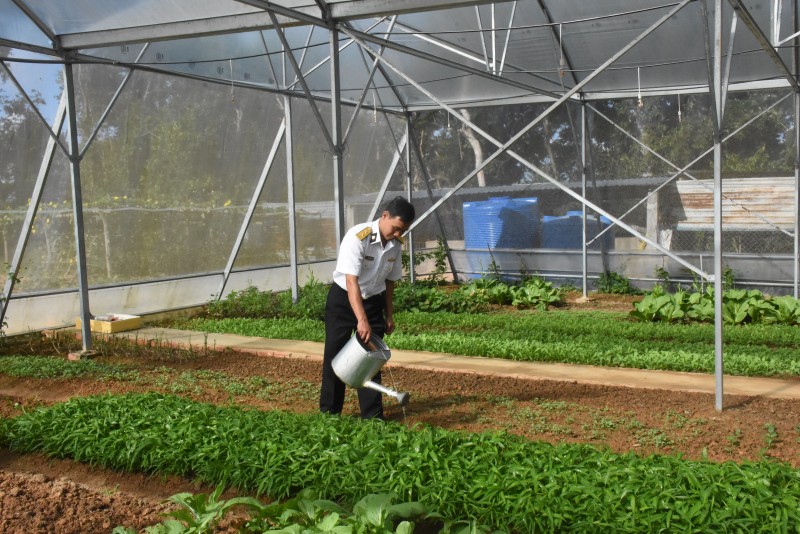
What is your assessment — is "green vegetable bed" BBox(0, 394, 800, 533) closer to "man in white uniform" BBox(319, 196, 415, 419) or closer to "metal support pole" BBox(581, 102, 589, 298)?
"man in white uniform" BBox(319, 196, 415, 419)

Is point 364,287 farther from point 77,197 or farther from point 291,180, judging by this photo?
point 291,180

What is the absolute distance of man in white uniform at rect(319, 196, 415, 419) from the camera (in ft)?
16.3

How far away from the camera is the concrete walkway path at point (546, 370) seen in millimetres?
5953

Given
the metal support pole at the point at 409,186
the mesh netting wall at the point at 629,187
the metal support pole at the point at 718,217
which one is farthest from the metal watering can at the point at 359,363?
the metal support pole at the point at 409,186

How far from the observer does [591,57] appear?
11.4 meters

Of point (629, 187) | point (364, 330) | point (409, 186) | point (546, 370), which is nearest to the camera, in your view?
point (364, 330)

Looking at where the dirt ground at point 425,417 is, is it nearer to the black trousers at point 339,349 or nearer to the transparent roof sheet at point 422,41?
the black trousers at point 339,349

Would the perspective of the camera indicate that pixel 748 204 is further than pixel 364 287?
Yes

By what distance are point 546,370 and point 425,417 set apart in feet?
5.53

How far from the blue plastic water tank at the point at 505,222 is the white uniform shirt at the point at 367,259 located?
9143 millimetres

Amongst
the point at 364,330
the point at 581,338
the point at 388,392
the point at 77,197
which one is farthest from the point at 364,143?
the point at 388,392

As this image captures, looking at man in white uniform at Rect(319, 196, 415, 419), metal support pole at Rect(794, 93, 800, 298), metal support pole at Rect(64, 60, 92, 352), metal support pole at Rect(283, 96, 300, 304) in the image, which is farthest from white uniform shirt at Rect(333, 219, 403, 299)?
metal support pole at Rect(794, 93, 800, 298)

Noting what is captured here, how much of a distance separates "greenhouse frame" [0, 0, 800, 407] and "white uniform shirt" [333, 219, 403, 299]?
2.59m

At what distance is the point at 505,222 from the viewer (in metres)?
14.2
